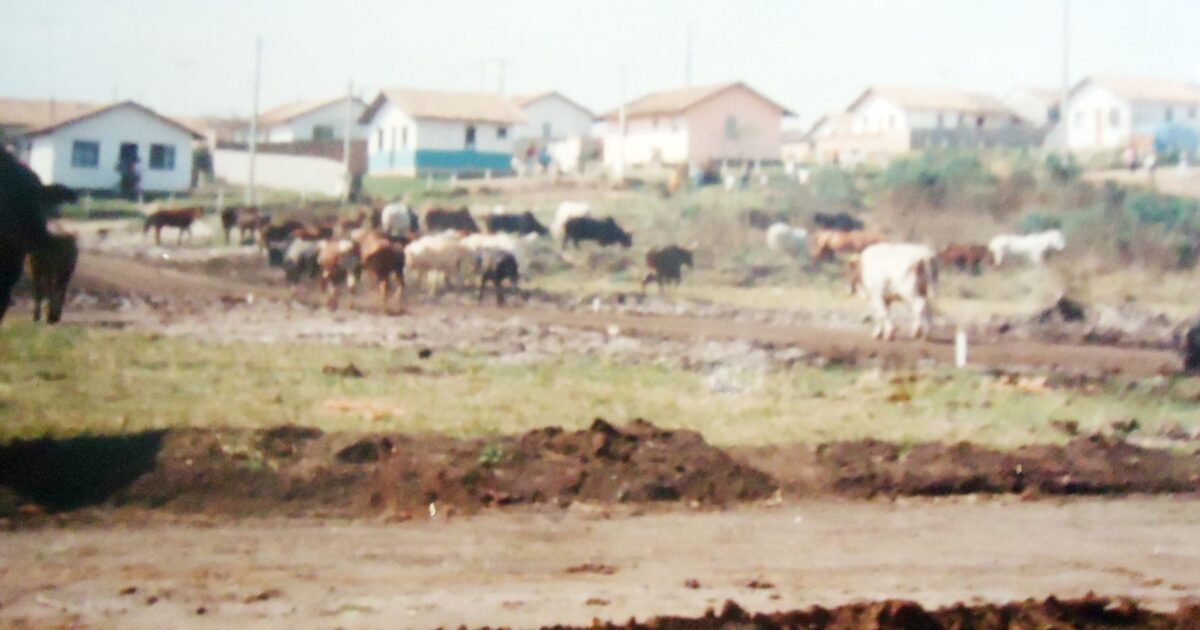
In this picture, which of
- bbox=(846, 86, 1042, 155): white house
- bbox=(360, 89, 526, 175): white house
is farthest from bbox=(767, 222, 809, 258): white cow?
bbox=(360, 89, 526, 175): white house

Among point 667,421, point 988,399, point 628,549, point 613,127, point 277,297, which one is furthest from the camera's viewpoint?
point 613,127

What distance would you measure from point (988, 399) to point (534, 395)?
3.71 metres

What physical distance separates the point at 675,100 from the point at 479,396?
341 cm

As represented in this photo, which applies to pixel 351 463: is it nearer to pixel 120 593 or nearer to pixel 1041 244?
pixel 120 593

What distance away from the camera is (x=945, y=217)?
43.8 ft

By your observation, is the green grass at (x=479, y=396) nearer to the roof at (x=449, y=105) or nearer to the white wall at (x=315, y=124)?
the white wall at (x=315, y=124)

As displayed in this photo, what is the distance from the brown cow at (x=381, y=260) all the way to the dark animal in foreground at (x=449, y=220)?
1.10 metres

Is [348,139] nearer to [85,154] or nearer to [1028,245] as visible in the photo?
[85,154]

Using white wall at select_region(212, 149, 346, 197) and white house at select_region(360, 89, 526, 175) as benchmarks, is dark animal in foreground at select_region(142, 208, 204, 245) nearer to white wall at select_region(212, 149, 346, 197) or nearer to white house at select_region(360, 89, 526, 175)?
white wall at select_region(212, 149, 346, 197)

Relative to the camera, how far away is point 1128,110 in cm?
1171

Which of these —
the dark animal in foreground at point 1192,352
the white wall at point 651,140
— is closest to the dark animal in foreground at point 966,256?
the dark animal in foreground at point 1192,352

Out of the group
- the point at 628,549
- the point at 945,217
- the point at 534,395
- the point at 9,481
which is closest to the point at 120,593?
the point at 9,481

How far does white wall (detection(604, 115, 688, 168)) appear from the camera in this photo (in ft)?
36.7

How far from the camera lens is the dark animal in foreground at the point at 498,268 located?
12928 mm
